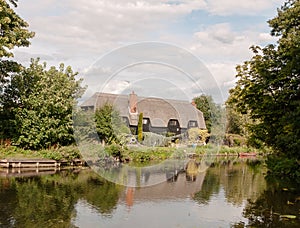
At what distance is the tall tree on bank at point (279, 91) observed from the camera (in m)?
19.1

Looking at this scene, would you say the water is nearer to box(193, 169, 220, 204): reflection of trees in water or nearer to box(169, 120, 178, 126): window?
box(193, 169, 220, 204): reflection of trees in water

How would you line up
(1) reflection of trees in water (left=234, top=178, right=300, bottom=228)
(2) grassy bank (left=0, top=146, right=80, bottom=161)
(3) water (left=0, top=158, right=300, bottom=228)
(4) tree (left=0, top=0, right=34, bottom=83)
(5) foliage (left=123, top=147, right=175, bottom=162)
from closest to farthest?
(3) water (left=0, top=158, right=300, bottom=228), (1) reflection of trees in water (left=234, top=178, right=300, bottom=228), (4) tree (left=0, top=0, right=34, bottom=83), (2) grassy bank (left=0, top=146, right=80, bottom=161), (5) foliage (left=123, top=147, right=175, bottom=162)

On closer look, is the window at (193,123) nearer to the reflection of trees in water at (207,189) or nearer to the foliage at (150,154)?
the foliage at (150,154)

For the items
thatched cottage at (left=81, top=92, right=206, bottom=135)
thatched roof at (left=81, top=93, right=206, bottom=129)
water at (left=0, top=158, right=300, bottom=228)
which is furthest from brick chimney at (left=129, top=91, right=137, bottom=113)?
water at (left=0, top=158, right=300, bottom=228)

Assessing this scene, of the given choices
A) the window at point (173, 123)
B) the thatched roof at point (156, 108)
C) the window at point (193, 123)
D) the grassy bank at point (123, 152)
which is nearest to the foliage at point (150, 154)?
the grassy bank at point (123, 152)

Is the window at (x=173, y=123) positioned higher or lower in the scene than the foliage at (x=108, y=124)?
higher

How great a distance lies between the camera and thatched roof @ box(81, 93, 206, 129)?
2169cm

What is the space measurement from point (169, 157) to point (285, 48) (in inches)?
435

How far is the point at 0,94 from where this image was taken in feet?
75.3

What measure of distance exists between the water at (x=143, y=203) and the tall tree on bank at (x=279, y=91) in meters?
2.48

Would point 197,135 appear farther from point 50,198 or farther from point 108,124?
point 50,198

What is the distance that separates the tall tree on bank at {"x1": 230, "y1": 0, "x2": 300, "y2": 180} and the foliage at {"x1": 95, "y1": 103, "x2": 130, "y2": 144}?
7772mm

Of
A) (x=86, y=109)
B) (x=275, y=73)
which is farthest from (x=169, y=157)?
(x=275, y=73)

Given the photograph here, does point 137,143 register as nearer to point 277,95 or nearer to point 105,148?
point 105,148
